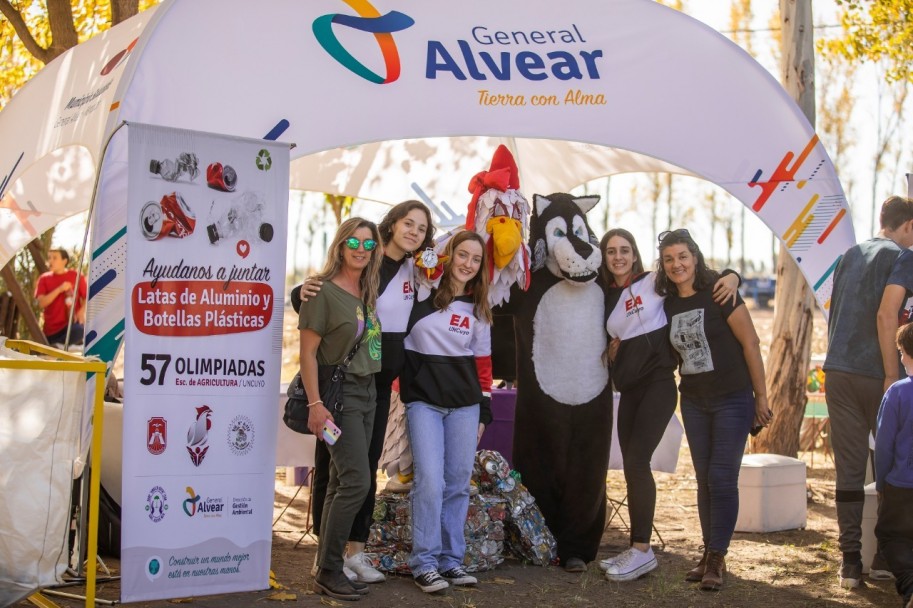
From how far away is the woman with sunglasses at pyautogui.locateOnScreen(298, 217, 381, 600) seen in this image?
4949 mm

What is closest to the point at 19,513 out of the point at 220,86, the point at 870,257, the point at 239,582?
the point at 239,582

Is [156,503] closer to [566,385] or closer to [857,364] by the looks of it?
[566,385]

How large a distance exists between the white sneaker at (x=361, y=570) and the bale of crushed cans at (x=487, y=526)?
0.20 metres

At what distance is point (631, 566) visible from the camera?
18.8 feet

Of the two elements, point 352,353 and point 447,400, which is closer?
point 352,353

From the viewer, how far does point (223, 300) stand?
16.0 feet

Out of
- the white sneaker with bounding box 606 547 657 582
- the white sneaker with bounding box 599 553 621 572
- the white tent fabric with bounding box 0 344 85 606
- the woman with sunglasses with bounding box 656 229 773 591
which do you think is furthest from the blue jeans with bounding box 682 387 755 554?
the white tent fabric with bounding box 0 344 85 606

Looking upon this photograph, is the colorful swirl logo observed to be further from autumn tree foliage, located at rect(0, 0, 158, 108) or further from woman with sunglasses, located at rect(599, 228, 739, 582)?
autumn tree foliage, located at rect(0, 0, 158, 108)

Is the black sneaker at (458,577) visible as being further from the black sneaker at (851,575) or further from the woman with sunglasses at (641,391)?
the black sneaker at (851,575)

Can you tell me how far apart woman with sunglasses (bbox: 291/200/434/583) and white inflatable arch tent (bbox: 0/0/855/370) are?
77cm

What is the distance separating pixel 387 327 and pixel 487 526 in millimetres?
1339

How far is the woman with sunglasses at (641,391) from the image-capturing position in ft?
18.5

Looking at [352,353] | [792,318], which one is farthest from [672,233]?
[792,318]

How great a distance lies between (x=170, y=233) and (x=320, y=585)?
181 centimetres
